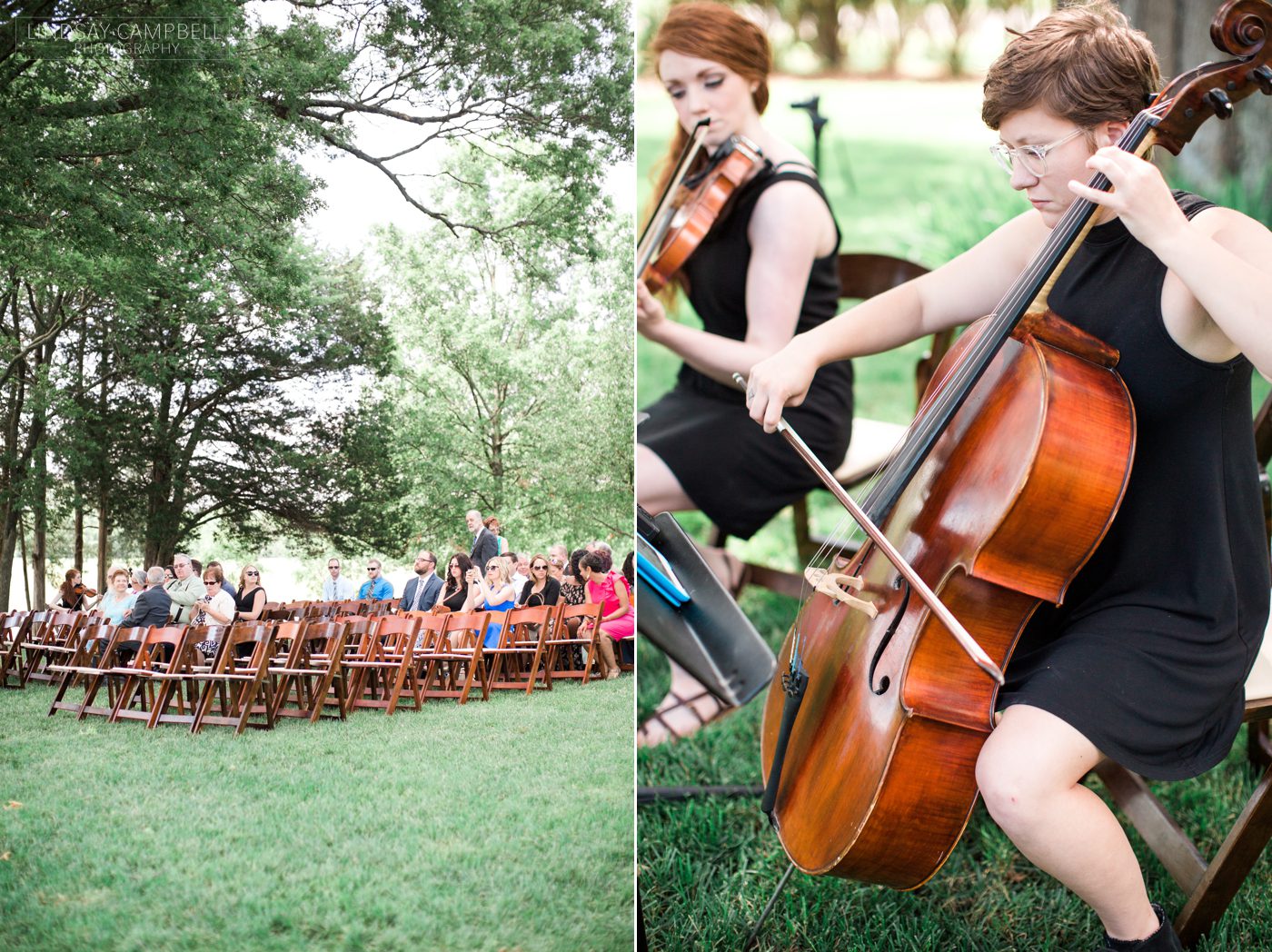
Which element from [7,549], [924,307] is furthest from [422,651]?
[924,307]

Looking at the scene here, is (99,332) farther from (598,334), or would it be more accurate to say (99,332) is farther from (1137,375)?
(1137,375)

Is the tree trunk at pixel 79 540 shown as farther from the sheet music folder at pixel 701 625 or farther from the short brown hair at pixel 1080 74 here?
the short brown hair at pixel 1080 74

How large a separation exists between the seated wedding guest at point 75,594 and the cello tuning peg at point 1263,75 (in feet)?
5.80

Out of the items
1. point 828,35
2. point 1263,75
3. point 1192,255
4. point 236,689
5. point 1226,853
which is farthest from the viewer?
point 828,35

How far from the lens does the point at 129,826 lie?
62.2 inches

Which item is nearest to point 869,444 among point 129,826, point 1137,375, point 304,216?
point 1137,375

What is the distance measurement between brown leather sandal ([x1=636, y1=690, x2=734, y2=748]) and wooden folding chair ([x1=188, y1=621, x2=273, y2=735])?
127 centimetres

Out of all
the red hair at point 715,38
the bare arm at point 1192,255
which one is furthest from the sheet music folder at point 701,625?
the red hair at point 715,38

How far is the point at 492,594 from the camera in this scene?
5.74 ft

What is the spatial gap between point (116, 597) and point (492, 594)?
54 centimetres

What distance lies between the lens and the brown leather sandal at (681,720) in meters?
2.81

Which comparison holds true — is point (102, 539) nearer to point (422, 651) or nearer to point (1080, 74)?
point (422, 651)

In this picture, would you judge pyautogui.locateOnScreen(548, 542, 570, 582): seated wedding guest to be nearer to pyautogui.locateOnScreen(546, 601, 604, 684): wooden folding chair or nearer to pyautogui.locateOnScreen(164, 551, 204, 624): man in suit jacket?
pyautogui.locateOnScreen(546, 601, 604, 684): wooden folding chair

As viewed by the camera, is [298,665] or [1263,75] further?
[298,665]
